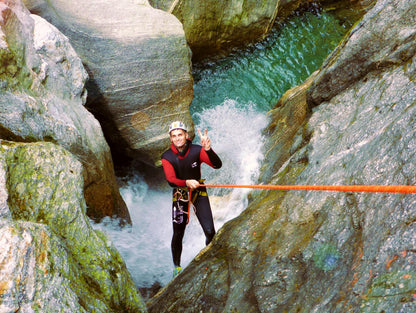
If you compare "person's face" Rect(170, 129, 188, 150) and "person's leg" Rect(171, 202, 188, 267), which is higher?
"person's face" Rect(170, 129, 188, 150)

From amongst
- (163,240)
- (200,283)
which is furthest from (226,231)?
(163,240)

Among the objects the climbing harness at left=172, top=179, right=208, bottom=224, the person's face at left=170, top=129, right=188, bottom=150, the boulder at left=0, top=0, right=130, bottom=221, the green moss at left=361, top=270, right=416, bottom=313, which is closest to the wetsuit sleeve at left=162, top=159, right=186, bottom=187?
the climbing harness at left=172, top=179, right=208, bottom=224

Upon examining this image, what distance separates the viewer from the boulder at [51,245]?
2939 millimetres

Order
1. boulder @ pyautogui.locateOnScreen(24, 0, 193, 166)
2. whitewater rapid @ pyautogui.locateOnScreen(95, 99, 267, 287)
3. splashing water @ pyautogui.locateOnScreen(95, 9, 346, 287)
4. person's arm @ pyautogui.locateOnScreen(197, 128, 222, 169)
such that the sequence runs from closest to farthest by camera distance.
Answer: person's arm @ pyautogui.locateOnScreen(197, 128, 222, 169) < whitewater rapid @ pyautogui.locateOnScreen(95, 99, 267, 287) < splashing water @ pyautogui.locateOnScreen(95, 9, 346, 287) < boulder @ pyautogui.locateOnScreen(24, 0, 193, 166)

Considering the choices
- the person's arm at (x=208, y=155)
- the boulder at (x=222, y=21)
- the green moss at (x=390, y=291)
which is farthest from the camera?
the boulder at (x=222, y=21)

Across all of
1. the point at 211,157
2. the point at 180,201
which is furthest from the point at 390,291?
the point at 180,201

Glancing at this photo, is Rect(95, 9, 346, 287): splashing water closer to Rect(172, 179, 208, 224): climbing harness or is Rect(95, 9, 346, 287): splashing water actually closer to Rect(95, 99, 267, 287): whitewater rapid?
Rect(95, 99, 267, 287): whitewater rapid

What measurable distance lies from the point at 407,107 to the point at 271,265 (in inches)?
98.2

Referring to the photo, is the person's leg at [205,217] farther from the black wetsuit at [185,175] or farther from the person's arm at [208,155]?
the person's arm at [208,155]

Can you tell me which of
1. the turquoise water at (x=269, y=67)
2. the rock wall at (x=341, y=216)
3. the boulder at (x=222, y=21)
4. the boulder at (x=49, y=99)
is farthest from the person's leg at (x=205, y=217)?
the boulder at (x=222, y=21)

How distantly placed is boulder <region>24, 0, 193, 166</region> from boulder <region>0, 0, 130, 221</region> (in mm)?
1096

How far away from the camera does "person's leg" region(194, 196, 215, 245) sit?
6172mm

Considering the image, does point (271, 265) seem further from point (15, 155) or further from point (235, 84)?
point (235, 84)

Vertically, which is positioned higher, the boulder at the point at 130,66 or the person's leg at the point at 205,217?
the boulder at the point at 130,66
